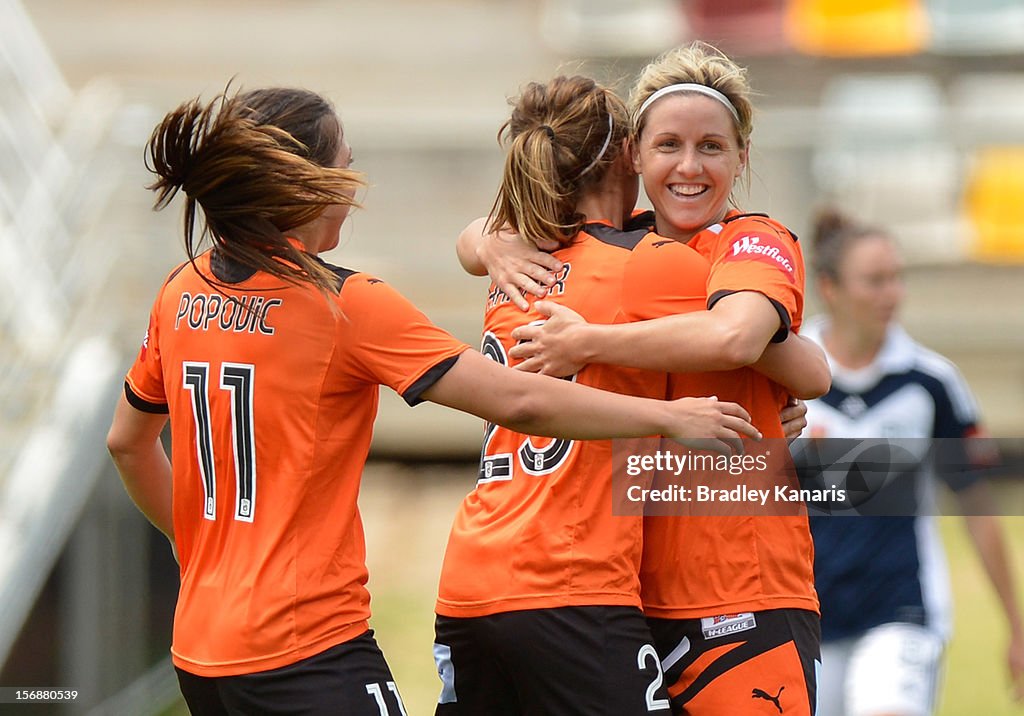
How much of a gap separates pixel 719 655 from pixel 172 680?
16.0 feet

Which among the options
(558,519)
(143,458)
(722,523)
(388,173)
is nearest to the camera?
(558,519)

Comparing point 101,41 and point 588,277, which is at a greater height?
point 101,41

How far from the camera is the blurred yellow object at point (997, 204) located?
11.3 metres

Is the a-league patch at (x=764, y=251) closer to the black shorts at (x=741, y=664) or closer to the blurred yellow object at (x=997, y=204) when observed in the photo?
the black shorts at (x=741, y=664)

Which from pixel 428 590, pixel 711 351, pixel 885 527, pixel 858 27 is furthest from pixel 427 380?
pixel 858 27

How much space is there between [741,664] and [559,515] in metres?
0.56

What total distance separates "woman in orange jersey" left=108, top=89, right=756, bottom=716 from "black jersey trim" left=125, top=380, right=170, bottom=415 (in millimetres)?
371

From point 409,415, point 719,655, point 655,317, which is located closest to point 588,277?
point 655,317

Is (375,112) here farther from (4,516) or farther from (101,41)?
(4,516)

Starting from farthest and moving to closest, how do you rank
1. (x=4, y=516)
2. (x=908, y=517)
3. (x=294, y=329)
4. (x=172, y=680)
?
(x=172, y=680), (x=4, y=516), (x=908, y=517), (x=294, y=329)

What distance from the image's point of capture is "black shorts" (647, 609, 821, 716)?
3244 millimetres

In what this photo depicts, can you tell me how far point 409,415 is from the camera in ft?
35.8

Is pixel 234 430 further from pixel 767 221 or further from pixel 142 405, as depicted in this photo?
pixel 767 221

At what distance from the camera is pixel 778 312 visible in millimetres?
3229
